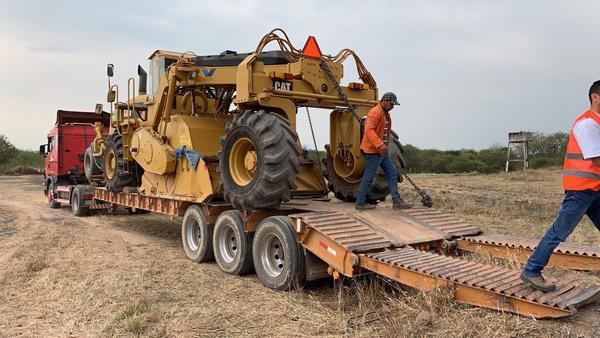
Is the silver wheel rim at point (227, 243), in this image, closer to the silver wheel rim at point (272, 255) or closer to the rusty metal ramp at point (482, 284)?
the silver wheel rim at point (272, 255)

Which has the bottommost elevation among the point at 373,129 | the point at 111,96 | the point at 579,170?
the point at 579,170

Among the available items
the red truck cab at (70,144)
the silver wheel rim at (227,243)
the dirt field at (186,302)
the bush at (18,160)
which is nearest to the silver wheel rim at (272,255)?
the dirt field at (186,302)

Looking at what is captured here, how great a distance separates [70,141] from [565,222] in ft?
48.4

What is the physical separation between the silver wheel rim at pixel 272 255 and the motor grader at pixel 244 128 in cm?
45

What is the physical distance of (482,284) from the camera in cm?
433

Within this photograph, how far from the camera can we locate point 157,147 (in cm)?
916

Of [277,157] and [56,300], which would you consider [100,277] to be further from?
[277,157]

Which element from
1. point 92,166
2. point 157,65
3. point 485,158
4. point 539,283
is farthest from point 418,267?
point 485,158

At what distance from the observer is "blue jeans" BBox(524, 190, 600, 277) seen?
4.22 m

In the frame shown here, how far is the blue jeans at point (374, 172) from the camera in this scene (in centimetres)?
A: 687

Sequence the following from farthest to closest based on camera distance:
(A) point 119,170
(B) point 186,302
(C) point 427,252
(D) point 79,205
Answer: (D) point 79,205 < (A) point 119,170 < (B) point 186,302 < (C) point 427,252

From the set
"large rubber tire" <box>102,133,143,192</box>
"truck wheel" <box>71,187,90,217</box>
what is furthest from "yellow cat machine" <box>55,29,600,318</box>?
"truck wheel" <box>71,187,90,217</box>

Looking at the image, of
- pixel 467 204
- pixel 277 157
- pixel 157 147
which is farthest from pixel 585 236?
pixel 157 147

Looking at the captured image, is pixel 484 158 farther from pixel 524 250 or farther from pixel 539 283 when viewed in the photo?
pixel 539 283
